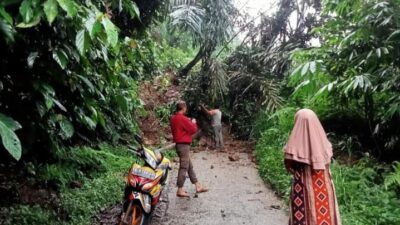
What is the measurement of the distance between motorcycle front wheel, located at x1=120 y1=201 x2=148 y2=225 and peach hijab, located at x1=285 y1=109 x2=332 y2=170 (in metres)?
1.93

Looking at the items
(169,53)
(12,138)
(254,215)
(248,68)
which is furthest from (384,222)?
(169,53)

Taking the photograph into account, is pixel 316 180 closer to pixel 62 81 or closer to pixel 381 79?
pixel 62 81

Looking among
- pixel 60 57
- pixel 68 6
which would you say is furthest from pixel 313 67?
pixel 68 6

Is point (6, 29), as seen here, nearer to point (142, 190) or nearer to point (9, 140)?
point (9, 140)

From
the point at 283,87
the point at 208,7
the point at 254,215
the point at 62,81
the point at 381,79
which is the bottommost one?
the point at 254,215

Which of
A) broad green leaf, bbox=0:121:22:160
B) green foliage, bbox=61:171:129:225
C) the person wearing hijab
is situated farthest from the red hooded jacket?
broad green leaf, bbox=0:121:22:160


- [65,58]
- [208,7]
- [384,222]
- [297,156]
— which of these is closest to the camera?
[65,58]

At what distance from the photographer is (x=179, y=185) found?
640cm

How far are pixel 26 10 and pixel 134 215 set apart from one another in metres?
3.19

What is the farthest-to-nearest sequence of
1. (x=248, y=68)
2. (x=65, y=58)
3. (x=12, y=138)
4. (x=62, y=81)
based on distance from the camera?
(x=248, y=68) → (x=62, y=81) → (x=65, y=58) → (x=12, y=138)

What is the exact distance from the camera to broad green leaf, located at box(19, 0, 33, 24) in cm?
186

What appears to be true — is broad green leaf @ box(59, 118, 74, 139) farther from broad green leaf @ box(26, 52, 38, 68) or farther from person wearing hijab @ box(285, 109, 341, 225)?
person wearing hijab @ box(285, 109, 341, 225)

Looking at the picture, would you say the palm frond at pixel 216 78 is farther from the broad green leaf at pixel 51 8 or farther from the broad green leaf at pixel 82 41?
the broad green leaf at pixel 51 8

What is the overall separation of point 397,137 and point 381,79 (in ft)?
4.99
